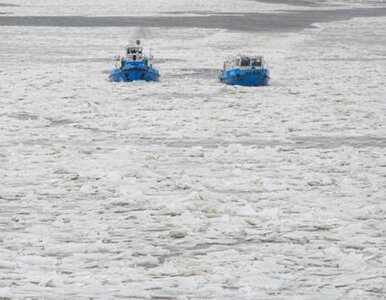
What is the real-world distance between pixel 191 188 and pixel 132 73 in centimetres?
1994

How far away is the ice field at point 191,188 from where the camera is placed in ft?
37.9

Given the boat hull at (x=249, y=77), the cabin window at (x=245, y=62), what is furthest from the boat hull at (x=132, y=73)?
the cabin window at (x=245, y=62)

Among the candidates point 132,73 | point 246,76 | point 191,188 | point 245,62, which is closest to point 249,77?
point 246,76

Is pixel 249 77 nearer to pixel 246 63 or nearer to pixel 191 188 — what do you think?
pixel 246 63

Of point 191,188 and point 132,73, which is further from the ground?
point 132,73

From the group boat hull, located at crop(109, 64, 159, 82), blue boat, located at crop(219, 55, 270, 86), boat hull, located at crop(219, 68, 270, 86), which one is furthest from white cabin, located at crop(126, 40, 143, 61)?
boat hull, located at crop(219, 68, 270, 86)

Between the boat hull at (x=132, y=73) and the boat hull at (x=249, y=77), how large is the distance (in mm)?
3167

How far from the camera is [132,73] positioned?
118 feet

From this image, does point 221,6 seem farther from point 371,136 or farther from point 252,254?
point 252,254

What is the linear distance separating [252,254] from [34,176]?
615 cm

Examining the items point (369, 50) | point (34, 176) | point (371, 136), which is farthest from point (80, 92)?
point (369, 50)

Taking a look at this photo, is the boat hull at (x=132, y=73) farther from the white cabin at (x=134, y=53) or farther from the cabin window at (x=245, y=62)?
the cabin window at (x=245, y=62)

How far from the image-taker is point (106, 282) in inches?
445

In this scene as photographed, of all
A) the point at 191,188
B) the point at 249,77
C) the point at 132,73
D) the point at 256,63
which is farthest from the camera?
the point at 256,63
